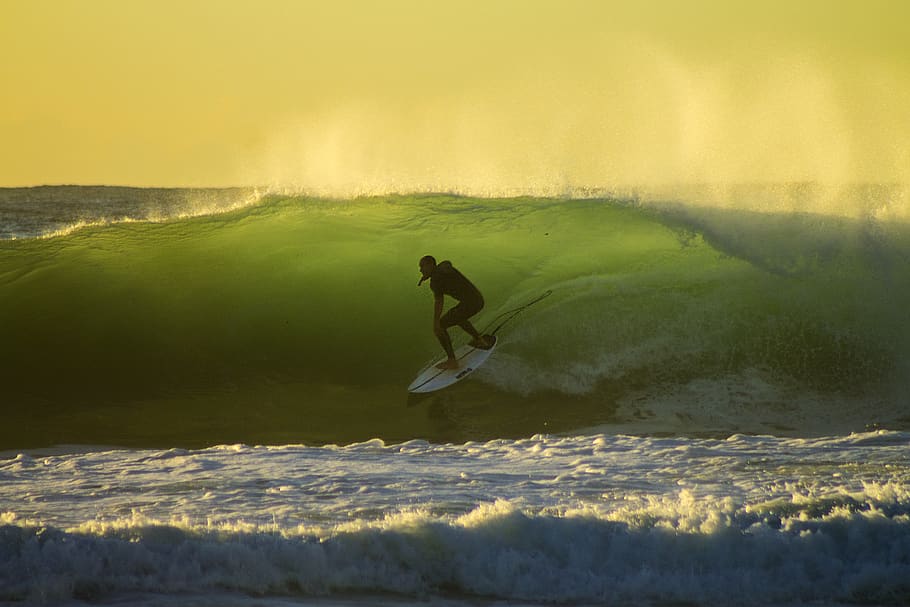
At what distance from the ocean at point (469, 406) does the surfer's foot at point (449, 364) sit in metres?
0.22

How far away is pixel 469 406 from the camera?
9.46 meters

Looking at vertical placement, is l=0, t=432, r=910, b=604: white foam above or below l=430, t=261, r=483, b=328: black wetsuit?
below

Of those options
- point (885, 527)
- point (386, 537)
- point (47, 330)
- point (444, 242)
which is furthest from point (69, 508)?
point (444, 242)

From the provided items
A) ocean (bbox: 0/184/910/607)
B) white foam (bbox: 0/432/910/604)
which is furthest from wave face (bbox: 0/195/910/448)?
white foam (bbox: 0/432/910/604)

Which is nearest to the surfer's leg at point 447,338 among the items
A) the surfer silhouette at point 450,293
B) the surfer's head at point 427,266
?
the surfer silhouette at point 450,293

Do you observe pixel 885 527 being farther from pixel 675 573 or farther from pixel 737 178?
pixel 737 178

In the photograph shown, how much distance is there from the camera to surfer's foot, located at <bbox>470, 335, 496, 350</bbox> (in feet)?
32.5

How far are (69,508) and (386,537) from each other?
2.01m

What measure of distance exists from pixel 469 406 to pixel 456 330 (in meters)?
1.43

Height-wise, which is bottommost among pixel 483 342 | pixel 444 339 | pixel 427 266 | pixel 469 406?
pixel 469 406

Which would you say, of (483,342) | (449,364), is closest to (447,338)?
(449,364)

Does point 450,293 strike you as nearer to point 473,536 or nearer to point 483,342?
point 483,342

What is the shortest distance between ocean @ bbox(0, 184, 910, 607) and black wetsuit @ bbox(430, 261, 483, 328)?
0.75 metres

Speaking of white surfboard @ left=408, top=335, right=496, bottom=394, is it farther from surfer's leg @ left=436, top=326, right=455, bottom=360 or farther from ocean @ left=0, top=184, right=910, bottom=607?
surfer's leg @ left=436, top=326, right=455, bottom=360
